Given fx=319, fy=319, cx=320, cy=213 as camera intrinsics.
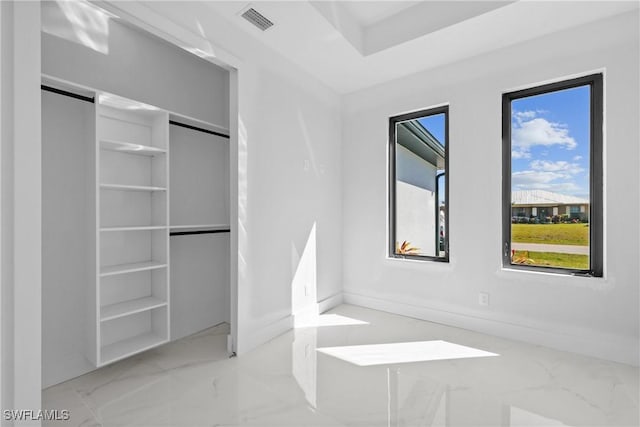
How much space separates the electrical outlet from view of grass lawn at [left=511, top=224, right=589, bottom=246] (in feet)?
1.83

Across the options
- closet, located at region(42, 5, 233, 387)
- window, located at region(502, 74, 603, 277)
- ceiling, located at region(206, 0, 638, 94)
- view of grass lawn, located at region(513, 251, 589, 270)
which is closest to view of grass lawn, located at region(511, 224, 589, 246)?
window, located at region(502, 74, 603, 277)

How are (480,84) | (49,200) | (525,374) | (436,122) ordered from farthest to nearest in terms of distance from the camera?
(436,122) → (480,84) → (525,374) → (49,200)

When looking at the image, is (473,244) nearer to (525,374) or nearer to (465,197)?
(465,197)

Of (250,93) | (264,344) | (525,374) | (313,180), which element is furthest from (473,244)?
(250,93)

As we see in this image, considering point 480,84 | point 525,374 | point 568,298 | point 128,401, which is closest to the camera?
point 128,401

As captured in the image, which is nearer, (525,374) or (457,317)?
(525,374)

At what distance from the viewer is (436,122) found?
3.39m

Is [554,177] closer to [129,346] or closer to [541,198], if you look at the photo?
[541,198]

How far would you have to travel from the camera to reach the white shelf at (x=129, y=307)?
6.96 feet

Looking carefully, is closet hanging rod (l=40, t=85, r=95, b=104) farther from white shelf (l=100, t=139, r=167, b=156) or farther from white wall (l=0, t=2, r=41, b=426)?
white wall (l=0, t=2, r=41, b=426)

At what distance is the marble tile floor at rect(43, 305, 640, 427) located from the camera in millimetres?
1749

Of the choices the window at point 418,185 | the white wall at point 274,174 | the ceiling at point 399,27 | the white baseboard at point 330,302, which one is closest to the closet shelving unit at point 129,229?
the white wall at point 274,174

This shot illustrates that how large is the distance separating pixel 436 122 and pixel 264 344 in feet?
9.12

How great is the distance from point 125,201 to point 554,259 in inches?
139
